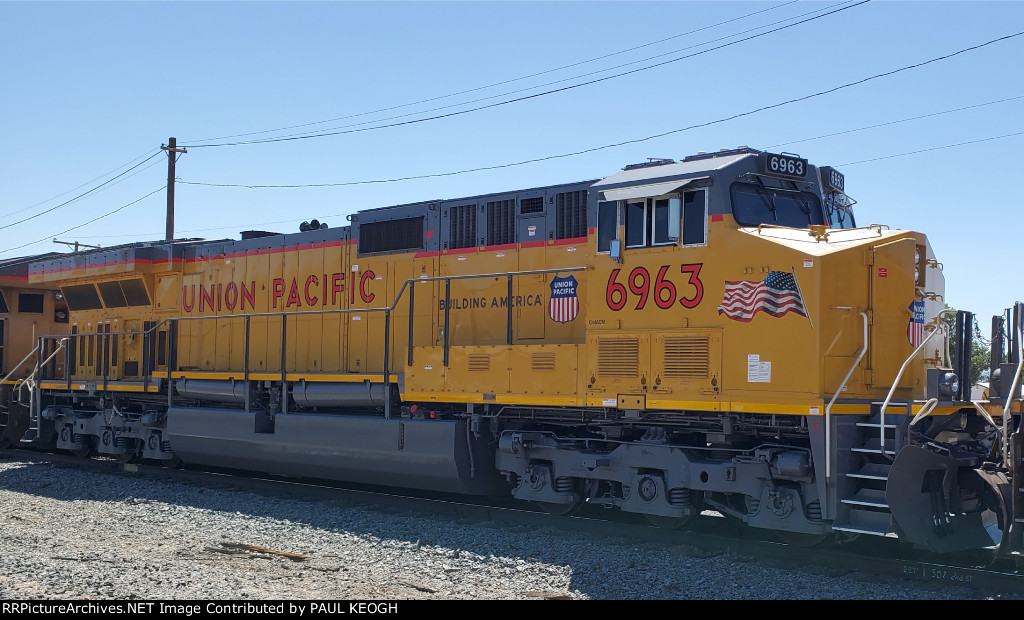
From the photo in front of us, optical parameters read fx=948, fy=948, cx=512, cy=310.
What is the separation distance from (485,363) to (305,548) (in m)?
2.73

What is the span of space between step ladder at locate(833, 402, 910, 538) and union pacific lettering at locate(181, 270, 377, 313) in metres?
6.79

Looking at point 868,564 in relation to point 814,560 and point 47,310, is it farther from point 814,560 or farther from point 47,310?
point 47,310

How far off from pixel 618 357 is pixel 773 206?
2054 mm

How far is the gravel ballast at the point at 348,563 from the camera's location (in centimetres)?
690

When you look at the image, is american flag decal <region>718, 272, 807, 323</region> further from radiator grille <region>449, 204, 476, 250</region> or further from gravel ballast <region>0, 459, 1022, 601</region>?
radiator grille <region>449, 204, 476, 250</region>

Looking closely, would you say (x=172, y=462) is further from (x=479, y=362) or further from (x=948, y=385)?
(x=948, y=385)

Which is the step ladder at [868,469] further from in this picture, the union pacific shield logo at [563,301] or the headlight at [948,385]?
the union pacific shield logo at [563,301]

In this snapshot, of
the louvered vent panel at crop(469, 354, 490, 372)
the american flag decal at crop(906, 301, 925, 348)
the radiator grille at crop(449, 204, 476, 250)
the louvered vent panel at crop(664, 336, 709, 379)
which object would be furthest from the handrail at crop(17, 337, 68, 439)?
the american flag decal at crop(906, 301, 925, 348)

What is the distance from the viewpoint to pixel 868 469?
25.7 feet

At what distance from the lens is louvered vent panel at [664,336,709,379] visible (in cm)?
850

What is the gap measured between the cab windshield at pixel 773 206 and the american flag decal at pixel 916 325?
50.9 inches

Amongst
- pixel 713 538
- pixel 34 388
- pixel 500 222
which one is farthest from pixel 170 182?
pixel 713 538

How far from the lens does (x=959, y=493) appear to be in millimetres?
7523
